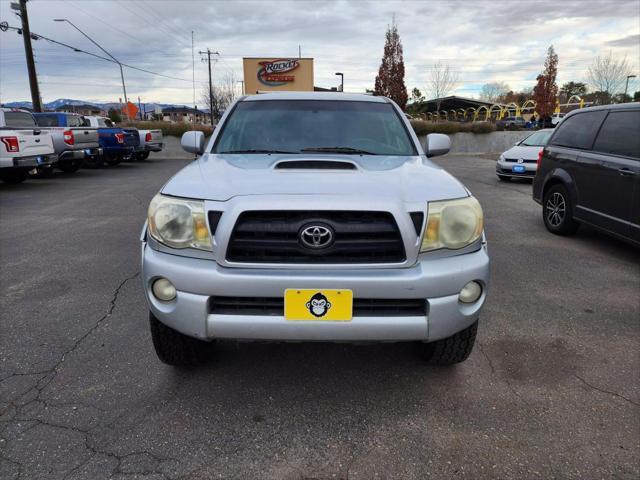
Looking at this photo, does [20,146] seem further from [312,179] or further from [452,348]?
[452,348]

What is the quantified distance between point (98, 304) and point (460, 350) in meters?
2.95

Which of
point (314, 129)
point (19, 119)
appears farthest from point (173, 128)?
point (314, 129)

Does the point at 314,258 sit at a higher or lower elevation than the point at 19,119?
lower

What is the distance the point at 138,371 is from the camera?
111 inches

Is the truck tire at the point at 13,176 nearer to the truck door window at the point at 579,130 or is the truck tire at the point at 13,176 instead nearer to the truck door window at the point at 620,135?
the truck door window at the point at 579,130

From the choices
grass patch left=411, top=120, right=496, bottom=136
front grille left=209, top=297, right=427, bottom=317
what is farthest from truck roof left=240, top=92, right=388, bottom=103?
grass patch left=411, top=120, right=496, bottom=136

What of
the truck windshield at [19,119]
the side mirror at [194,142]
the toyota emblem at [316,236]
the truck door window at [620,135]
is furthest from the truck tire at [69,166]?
the toyota emblem at [316,236]

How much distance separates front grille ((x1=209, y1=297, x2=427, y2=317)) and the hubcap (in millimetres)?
4975

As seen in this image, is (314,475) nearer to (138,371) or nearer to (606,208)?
(138,371)

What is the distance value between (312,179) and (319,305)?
2.24 ft

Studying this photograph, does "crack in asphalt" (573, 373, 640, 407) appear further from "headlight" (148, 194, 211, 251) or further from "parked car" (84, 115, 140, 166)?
"parked car" (84, 115, 140, 166)

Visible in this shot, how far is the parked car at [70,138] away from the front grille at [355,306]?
12.5 meters

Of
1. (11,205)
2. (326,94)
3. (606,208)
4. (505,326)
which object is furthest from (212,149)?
(11,205)

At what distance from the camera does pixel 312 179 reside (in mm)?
2434
